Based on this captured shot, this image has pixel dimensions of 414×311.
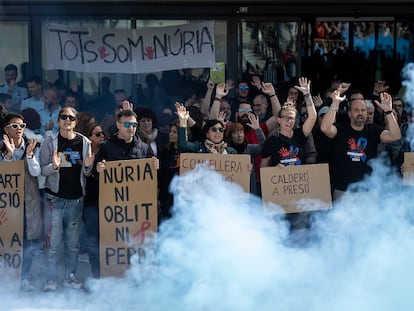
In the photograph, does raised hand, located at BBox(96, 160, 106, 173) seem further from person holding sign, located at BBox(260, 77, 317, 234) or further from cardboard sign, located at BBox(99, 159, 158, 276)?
person holding sign, located at BBox(260, 77, 317, 234)

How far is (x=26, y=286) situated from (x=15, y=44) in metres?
4.90

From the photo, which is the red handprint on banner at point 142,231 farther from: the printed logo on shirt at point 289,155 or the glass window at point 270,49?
the glass window at point 270,49


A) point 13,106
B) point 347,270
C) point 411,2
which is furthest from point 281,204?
point 411,2

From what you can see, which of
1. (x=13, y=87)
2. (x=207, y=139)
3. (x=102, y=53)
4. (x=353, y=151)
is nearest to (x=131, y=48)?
(x=102, y=53)

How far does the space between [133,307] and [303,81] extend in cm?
271

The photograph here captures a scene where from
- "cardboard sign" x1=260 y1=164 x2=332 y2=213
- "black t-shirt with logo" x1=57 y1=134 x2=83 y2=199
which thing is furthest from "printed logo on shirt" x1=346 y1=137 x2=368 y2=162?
"black t-shirt with logo" x1=57 y1=134 x2=83 y2=199

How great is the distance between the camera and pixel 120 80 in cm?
1148

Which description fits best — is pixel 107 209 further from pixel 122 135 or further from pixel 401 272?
pixel 401 272

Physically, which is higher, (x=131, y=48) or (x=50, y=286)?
(x=131, y=48)

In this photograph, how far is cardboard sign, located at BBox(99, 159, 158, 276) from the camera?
7.43 metres

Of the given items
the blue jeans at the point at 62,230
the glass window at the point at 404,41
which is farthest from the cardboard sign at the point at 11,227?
the glass window at the point at 404,41

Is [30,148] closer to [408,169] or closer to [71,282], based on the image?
[71,282]

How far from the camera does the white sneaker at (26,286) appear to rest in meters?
7.39

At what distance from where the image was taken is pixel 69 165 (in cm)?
735
